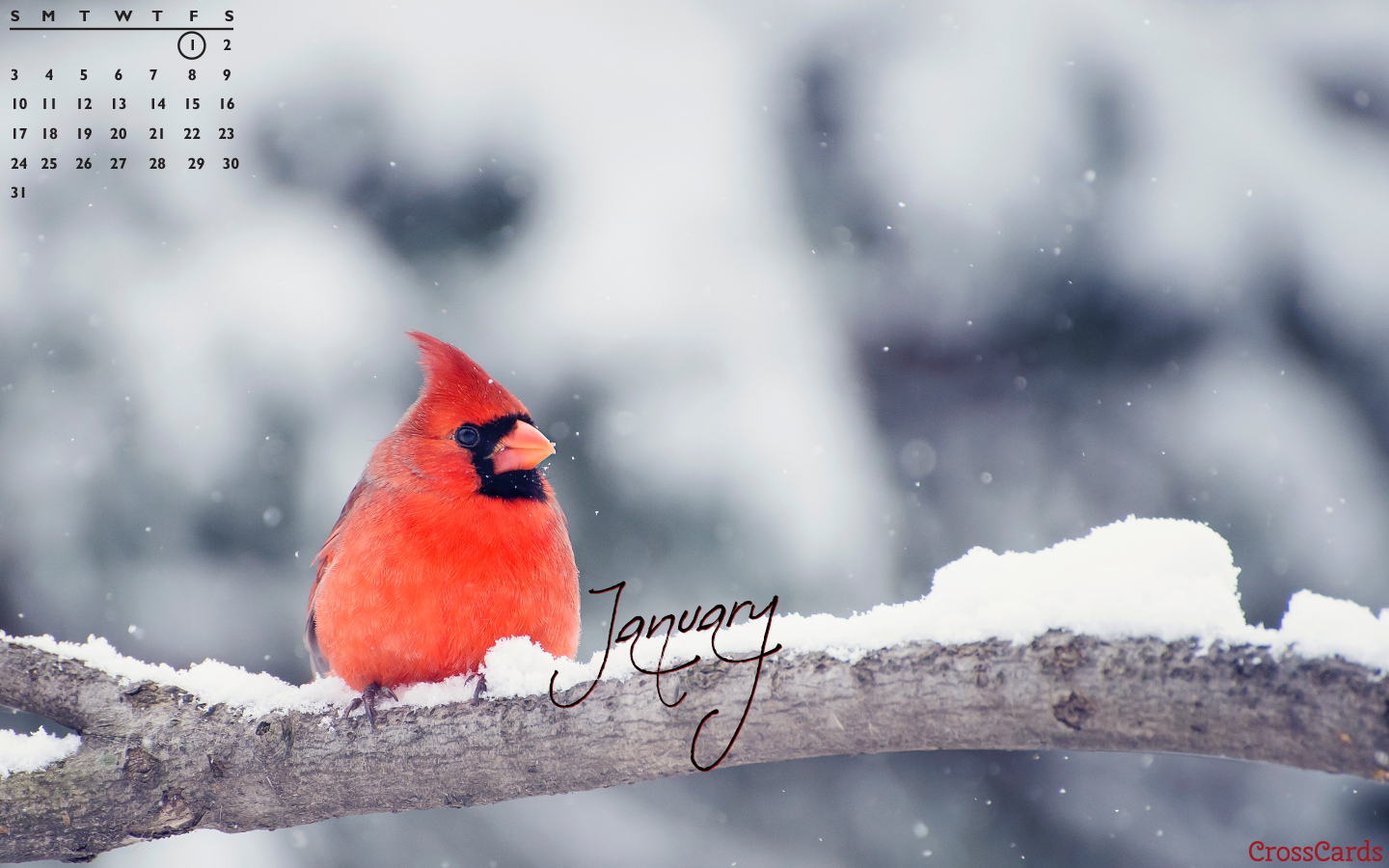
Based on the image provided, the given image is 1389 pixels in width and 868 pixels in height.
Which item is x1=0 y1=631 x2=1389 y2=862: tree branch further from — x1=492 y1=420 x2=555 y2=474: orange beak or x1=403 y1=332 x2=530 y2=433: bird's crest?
Result: x1=403 y1=332 x2=530 y2=433: bird's crest

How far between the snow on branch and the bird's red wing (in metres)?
0.44

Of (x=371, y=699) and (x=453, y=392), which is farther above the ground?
(x=453, y=392)

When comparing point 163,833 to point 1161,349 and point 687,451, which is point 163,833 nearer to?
point 687,451

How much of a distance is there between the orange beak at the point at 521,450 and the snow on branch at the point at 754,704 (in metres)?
0.53

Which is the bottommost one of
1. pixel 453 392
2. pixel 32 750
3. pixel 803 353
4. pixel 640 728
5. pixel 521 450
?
pixel 32 750

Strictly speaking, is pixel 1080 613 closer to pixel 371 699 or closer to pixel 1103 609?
pixel 1103 609

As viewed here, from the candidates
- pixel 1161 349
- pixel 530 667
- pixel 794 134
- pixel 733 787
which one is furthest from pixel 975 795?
pixel 794 134

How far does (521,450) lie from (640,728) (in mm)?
963

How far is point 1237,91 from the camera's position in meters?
3.49

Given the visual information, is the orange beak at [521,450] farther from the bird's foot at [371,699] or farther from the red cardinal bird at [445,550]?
the bird's foot at [371,699]

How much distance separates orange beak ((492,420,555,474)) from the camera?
2.34m

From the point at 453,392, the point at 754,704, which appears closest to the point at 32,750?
the point at 453,392

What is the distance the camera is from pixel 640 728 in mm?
1570

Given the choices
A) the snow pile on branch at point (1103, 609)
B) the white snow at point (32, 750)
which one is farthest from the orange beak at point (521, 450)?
the white snow at point (32, 750)
